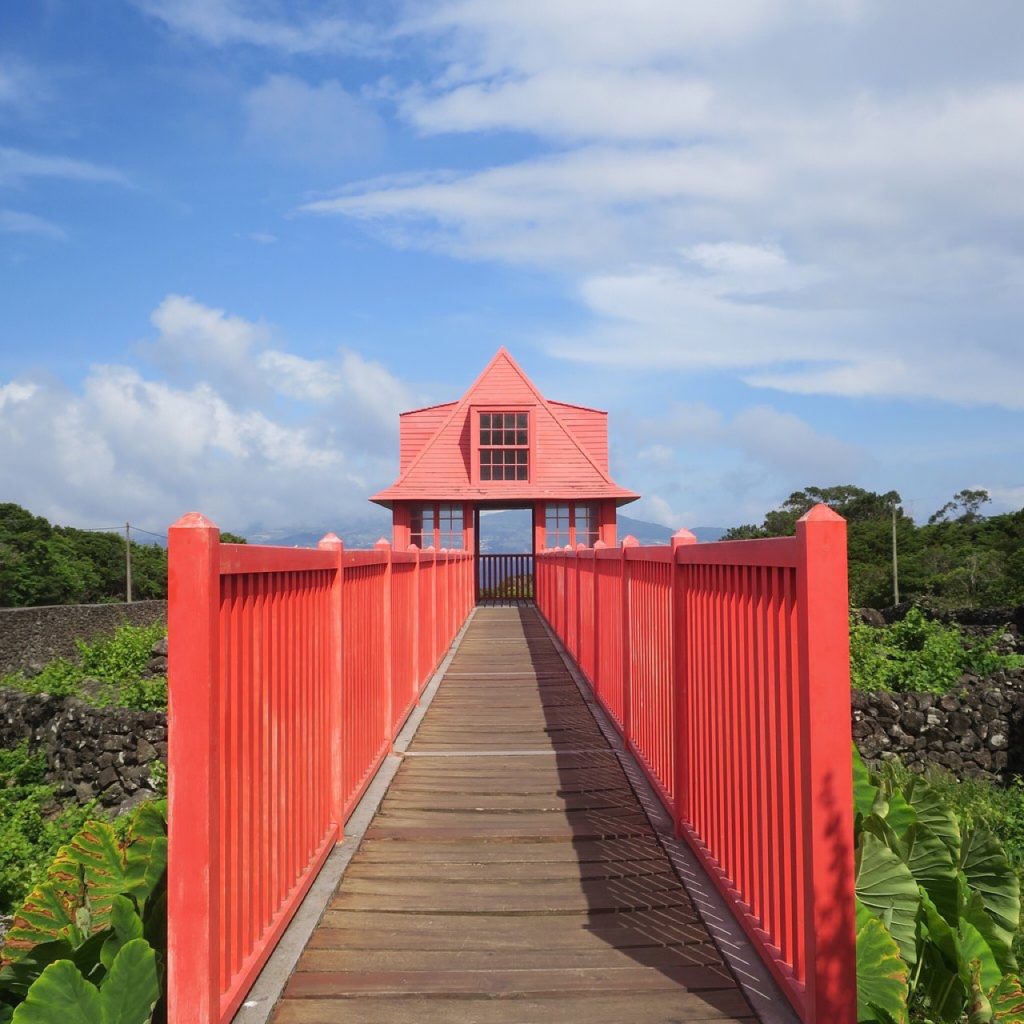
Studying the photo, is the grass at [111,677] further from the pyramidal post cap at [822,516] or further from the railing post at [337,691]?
the pyramidal post cap at [822,516]

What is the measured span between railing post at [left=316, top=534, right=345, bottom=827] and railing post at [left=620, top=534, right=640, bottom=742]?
223 centimetres

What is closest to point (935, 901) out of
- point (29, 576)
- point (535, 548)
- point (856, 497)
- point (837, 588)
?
point (837, 588)

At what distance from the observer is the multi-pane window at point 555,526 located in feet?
76.8

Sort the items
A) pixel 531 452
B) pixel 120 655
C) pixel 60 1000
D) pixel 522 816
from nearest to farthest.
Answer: pixel 60 1000 → pixel 522 816 → pixel 120 655 → pixel 531 452

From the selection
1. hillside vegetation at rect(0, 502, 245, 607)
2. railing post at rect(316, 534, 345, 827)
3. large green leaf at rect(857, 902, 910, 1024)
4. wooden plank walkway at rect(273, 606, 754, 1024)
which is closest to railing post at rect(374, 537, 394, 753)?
wooden plank walkway at rect(273, 606, 754, 1024)

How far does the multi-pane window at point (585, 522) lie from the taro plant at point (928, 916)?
19.2 metres

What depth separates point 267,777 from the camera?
3188 mm

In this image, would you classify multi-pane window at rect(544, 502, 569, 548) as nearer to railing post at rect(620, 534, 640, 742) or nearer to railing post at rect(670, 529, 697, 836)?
railing post at rect(620, 534, 640, 742)

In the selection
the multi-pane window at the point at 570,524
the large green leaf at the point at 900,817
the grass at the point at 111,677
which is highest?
the multi-pane window at the point at 570,524

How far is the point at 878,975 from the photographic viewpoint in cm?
273

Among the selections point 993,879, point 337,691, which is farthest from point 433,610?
point 993,879

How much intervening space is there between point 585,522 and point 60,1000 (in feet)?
70.2

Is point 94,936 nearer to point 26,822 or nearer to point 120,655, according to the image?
point 26,822

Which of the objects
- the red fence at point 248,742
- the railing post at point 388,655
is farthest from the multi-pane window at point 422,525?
the red fence at point 248,742
